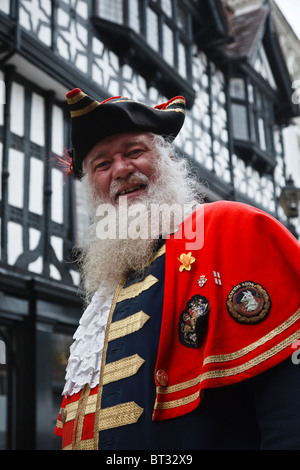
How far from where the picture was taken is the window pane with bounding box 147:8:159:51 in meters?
10.8

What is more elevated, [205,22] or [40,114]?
[205,22]

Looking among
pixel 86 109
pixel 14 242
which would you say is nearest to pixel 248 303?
pixel 86 109

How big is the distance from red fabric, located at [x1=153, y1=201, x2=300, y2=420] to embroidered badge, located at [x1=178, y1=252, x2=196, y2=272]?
0.01m

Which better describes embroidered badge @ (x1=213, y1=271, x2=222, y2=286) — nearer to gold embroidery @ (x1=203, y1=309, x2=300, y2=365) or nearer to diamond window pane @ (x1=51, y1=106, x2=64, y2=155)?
gold embroidery @ (x1=203, y1=309, x2=300, y2=365)

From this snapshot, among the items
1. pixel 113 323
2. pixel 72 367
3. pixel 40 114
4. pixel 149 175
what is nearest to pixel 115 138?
pixel 149 175

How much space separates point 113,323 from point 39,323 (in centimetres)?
586

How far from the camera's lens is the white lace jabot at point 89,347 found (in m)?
2.13

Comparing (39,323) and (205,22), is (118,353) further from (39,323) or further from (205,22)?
(205,22)

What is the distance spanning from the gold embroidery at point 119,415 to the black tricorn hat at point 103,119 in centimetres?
111

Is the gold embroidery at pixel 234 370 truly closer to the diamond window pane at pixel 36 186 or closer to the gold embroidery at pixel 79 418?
the gold embroidery at pixel 79 418

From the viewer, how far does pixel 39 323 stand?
773cm

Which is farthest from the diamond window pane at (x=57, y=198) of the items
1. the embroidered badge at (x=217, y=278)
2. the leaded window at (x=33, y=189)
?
the embroidered badge at (x=217, y=278)

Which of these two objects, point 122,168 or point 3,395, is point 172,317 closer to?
point 122,168

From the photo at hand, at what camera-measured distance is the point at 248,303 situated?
178 cm
